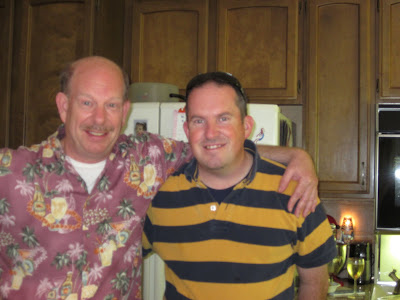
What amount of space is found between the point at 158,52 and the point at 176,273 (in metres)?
1.74

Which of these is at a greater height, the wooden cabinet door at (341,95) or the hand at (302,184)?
the wooden cabinet door at (341,95)

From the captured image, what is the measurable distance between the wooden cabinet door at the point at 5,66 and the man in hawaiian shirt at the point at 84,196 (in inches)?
60.1

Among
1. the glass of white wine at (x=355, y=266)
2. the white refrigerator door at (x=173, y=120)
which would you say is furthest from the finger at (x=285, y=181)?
the glass of white wine at (x=355, y=266)

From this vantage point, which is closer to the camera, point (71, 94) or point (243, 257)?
point (243, 257)

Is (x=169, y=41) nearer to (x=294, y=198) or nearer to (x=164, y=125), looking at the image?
(x=164, y=125)

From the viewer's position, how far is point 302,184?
1.17 m

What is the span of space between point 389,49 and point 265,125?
1184 mm

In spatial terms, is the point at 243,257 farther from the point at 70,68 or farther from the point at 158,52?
the point at 158,52

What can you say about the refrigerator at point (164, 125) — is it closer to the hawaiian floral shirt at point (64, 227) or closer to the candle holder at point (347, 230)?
the hawaiian floral shirt at point (64, 227)

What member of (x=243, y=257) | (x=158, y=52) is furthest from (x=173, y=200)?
(x=158, y=52)

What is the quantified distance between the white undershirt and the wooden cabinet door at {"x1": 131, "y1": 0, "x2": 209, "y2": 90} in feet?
4.70

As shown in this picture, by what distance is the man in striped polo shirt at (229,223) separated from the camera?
1107 millimetres

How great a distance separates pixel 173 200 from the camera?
1.21 metres

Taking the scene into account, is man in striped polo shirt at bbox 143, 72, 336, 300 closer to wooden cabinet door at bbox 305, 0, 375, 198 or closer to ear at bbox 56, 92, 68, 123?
ear at bbox 56, 92, 68, 123
